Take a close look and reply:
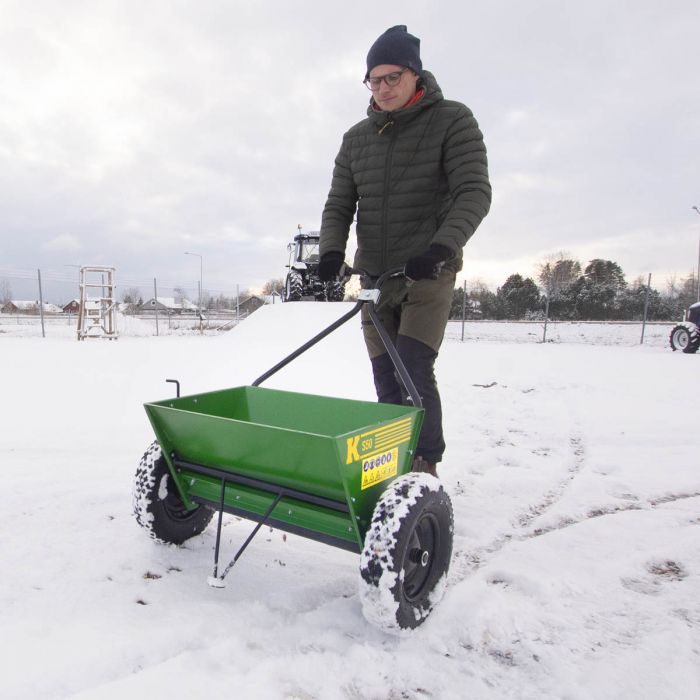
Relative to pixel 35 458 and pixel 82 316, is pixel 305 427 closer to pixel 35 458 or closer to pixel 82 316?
pixel 35 458

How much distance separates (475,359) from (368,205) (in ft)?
23.1

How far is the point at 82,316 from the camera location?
507 inches

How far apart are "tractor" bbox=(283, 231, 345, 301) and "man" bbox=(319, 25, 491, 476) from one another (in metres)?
10.9

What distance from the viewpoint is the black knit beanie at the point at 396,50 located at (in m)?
2.22

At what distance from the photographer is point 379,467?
1727 mm

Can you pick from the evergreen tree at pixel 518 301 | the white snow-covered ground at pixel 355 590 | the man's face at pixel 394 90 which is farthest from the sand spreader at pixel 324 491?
the evergreen tree at pixel 518 301

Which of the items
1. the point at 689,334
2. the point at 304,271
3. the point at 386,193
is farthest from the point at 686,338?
the point at 386,193

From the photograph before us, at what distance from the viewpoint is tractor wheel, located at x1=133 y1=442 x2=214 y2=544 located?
1.96 m

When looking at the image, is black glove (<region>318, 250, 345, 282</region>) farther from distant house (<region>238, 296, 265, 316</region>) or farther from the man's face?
distant house (<region>238, 296, 265, 316</region>)

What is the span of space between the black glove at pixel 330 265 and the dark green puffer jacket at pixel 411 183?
0.16 ft

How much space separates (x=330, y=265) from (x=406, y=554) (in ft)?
4.43

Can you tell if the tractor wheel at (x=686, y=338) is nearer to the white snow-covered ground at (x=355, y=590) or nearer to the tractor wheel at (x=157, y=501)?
the white snow-covered ground at (x=355, y=590)

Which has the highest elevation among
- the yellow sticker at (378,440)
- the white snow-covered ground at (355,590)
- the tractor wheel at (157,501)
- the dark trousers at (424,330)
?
the dark trousers at (424,330)

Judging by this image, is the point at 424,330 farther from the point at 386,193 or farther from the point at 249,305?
the point at 249,305
